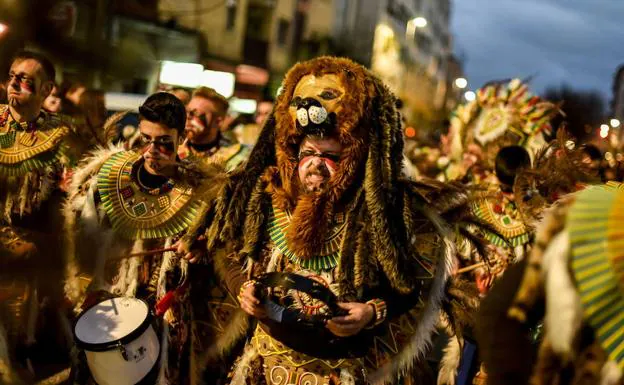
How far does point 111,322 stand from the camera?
358 cm

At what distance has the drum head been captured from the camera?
137 inches

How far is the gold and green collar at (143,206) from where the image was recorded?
13.5ft

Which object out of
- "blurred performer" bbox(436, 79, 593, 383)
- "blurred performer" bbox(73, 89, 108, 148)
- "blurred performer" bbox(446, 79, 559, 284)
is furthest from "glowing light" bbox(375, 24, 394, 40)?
"blurred performer" bbox(73, 89, 108, 148)

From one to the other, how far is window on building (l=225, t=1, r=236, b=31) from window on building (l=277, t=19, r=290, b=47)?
4532 mm

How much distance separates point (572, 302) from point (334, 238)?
4.89 ft

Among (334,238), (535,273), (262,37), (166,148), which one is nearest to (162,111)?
(166,148)

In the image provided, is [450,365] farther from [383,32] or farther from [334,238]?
[383,32]

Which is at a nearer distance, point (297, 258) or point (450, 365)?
point (297, 258)

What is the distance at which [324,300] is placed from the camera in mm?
3014

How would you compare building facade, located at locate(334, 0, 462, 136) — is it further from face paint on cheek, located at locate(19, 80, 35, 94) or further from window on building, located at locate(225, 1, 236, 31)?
face paint on cheek, located at locate(19, 80, 35, 94)

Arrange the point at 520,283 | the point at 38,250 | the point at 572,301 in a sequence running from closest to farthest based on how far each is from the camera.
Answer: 1. the point at 572,301
2. the point at 520,283
3. the point at 38,250

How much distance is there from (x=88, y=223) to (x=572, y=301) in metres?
2.89

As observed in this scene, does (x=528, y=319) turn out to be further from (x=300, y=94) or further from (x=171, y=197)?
(x=171, y=197)

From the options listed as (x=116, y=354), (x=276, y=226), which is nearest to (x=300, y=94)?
(x=276, y=226)
